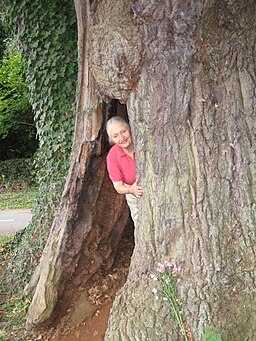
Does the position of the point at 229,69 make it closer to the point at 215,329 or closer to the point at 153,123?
the point at 153,123

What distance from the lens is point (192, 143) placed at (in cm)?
414

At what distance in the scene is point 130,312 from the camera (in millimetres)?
4219

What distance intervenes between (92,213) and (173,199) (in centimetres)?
169

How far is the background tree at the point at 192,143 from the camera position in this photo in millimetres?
4035

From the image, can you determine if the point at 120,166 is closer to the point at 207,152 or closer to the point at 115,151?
the point at 115,151

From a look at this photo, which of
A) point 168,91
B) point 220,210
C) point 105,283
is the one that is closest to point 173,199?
point 220,210

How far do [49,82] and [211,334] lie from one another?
3830mm

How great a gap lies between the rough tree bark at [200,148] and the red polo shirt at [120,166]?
0.69 metres

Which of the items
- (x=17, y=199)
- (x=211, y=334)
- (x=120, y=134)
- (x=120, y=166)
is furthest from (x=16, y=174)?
(x=211, y=334)

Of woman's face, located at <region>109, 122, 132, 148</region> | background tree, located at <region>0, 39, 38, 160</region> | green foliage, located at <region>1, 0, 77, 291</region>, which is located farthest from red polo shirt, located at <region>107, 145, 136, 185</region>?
background tree, located at <region>0, 39, 38, 160</region>

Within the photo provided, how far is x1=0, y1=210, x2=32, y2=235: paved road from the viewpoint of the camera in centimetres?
1301

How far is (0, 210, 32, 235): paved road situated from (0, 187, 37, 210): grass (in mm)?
608

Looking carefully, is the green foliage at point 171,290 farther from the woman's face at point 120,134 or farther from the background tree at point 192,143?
the woman's face at point 120,134

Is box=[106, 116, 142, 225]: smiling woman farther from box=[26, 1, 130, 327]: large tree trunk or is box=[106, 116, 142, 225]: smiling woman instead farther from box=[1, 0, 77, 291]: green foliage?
box=[1, 0, 77, 291]: green foliage
